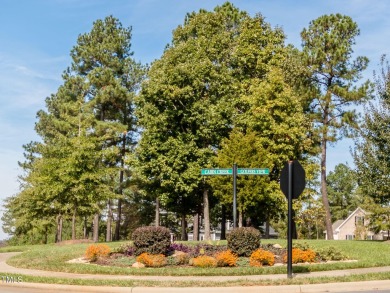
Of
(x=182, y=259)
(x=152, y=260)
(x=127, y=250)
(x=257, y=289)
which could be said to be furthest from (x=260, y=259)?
(x=127, y=250)

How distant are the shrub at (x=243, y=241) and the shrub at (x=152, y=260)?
9.28 feet

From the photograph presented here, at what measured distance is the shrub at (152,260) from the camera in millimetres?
15883

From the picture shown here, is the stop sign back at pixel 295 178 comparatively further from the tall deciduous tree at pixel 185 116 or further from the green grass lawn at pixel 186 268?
the tall deciduous tree at pixel 185 116

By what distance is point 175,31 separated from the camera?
4441cm

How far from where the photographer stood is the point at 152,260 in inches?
626

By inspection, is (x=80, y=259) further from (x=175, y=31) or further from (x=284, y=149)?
(x=175, y=31)

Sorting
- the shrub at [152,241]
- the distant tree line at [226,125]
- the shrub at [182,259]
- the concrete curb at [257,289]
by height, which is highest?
the distant tree line at [226,125]

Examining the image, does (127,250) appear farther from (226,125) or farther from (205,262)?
(226,125)

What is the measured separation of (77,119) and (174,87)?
293 inches

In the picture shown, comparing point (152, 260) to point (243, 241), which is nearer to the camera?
point (152, 260)

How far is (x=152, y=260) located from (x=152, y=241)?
1998mm

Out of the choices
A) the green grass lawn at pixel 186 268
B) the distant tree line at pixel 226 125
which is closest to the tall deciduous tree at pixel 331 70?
the distant tree line at pixel 226 125

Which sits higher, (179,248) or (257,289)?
(179,248)

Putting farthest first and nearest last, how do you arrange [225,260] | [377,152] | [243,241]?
[377,152]
[243,241]
[225,260]
